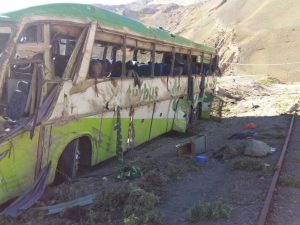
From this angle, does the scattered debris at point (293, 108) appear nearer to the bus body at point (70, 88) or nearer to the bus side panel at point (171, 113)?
the bus side panel at point (171, 113)

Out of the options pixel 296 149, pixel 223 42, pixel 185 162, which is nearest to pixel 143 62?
pixel 185 162

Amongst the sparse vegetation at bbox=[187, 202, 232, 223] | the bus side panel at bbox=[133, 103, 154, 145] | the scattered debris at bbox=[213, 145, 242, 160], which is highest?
the bus side panel at bbox=[133, 103, 154, 145]

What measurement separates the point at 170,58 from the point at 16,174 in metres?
7.27

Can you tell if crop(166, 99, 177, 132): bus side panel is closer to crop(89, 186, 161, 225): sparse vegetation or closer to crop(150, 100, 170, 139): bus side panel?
crop(150, 100, 170, 139): bus side panel

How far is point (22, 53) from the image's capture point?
274 inches

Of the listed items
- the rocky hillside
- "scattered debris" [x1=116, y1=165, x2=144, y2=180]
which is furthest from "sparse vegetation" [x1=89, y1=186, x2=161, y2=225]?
the rocky hillside

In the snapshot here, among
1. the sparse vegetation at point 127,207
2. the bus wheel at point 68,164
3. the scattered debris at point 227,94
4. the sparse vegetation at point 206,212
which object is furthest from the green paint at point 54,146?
the scattered debris at point 227,94

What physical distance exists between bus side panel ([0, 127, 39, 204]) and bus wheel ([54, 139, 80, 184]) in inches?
47.3

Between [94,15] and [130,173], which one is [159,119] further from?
[94,15]

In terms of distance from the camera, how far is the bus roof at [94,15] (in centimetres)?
694

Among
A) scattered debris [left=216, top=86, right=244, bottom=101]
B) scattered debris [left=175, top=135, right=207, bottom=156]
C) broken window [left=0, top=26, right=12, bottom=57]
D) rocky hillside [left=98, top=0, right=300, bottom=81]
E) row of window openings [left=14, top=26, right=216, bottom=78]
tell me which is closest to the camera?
broken window [left=0, top=26, right=12, bottom=57]

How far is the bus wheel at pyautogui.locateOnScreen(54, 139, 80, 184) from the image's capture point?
8281 millimetres

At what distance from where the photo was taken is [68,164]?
8.41m

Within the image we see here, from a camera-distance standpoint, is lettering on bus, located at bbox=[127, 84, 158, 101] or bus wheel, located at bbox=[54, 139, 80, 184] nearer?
bus wheel, located at bbox=[54, 139, 80, 184]
